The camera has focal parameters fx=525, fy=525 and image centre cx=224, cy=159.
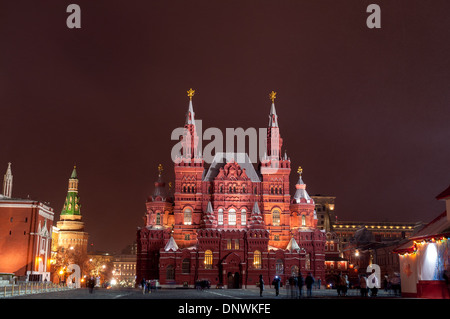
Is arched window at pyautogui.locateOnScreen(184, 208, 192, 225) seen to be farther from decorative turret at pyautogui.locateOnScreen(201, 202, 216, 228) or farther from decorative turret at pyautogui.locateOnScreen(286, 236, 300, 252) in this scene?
decorative turret at pyautogui.locateOnScreen(286, 236, 300, 252)

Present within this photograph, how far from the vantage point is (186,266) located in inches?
3179

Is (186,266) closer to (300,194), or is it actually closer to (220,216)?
(220,216)

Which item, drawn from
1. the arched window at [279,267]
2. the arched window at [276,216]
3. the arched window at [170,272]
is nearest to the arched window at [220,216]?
the arched window at [276,216]

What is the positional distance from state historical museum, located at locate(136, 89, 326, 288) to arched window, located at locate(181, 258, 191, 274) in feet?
0.50

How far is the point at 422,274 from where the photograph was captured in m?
34.6

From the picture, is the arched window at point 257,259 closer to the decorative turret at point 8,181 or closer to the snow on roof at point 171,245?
the snow on roof at point 171,245

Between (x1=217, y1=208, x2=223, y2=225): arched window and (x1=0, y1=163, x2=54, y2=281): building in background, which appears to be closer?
(x1=0, y1=163, x2=54, y2=281): building in background

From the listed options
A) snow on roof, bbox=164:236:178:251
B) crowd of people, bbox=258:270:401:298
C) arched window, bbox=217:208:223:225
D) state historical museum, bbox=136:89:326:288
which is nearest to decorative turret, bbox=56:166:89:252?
state historical museum, bbox=136:89:326:288

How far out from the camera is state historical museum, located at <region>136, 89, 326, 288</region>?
3155 inches

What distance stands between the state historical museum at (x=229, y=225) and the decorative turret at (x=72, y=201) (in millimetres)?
73556

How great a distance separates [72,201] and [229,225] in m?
88.1

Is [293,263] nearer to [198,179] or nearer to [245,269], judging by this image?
[245,269]

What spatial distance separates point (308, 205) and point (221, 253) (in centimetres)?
1751

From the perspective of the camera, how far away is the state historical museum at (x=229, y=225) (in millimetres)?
80125
